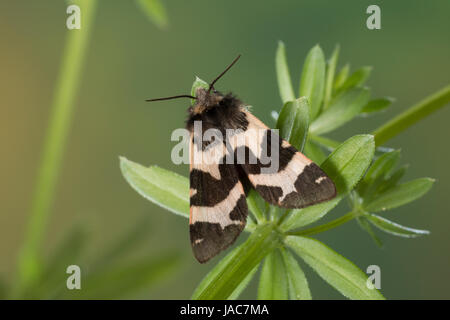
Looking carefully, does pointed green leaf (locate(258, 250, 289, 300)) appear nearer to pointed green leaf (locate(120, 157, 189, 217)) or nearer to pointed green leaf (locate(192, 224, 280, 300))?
pointed green leaf (locate(192, 224, 280, 300))

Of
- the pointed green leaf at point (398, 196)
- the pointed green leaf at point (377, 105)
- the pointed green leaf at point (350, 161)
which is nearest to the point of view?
the pointed green leaf at point (350, 161)

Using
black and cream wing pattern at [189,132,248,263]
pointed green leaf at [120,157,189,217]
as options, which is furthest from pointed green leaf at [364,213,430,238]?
pointed green leaf at [120,157,189,217]

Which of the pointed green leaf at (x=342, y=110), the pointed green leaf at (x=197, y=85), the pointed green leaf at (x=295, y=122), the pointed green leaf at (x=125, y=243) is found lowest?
the pointed green leaf at (x=125, y=243)

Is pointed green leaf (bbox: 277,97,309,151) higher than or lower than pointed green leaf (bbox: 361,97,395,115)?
lower

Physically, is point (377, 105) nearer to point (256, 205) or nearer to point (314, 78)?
point (314, 78)

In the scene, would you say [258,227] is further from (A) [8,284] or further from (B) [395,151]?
(A) [8,284]

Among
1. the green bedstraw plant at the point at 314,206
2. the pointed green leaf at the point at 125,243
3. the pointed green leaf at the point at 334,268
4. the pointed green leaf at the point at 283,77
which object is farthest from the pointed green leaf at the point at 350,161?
the pointed green leaf at the point at 125,243

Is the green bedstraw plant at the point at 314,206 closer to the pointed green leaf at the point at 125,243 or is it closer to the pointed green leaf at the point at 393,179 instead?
the pointed green leaf at the point at 393,179

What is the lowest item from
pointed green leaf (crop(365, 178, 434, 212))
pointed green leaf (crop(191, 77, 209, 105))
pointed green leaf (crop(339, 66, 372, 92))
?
pointed green leaf (crop(365, 178, 434, 212))
